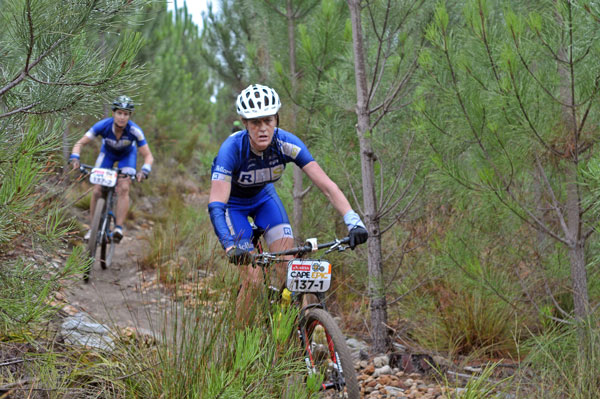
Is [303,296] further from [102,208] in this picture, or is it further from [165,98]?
[165,98]

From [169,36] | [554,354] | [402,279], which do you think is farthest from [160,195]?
[554,354]

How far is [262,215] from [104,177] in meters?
3.12

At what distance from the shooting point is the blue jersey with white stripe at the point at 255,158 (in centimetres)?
383

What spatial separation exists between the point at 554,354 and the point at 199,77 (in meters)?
16.7

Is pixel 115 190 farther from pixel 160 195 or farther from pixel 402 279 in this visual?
pixel 160 195

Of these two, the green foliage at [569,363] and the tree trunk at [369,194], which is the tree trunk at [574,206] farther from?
the tree trunk at [369,194]

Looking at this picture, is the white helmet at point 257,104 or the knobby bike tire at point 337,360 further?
the white helmet at point 257,104

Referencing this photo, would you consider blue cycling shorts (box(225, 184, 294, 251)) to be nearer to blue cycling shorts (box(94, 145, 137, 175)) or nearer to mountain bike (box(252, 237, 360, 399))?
mountain bike (box(252, 237, 360, 399))

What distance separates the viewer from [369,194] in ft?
15.5

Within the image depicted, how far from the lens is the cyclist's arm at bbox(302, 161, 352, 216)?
366cm

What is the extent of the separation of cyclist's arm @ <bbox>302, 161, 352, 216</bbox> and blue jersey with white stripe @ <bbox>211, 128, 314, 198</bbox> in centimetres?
8

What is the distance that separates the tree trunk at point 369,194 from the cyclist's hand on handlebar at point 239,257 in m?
1.74

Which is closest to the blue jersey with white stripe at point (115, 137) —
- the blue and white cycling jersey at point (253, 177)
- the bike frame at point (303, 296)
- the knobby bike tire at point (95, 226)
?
the knobby bike tire at point (95, 226)

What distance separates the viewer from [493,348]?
4457mm
